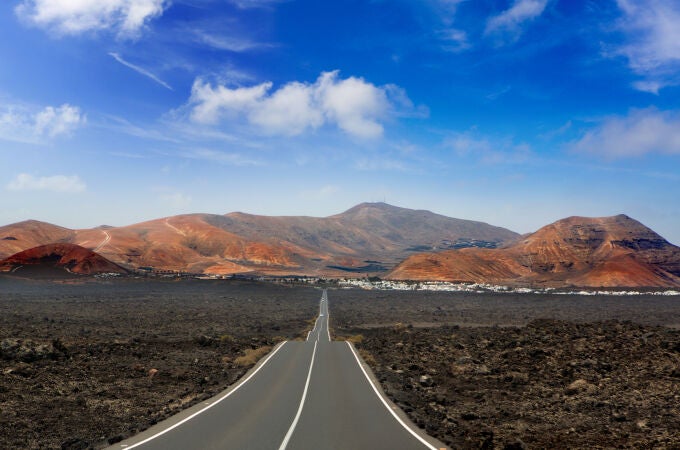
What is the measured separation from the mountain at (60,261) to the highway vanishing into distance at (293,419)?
12590cm

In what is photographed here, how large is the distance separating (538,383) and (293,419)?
46.8 feet

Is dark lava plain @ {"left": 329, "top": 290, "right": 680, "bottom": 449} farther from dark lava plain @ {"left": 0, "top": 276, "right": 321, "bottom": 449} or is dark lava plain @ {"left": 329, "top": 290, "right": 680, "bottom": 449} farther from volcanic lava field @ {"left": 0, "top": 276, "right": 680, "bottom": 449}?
dark lava plain @ {"left": 0, "top": 276, "right": 321, "bottom": 449}

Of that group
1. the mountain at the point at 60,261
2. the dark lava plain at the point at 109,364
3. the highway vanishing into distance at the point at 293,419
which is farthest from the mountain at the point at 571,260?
the highway vanishing into distance at the point at 293,419

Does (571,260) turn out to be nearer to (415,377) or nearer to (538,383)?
(538,383)

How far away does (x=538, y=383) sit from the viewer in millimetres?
23531

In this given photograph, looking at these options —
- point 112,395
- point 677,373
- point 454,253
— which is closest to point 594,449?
point 677,373

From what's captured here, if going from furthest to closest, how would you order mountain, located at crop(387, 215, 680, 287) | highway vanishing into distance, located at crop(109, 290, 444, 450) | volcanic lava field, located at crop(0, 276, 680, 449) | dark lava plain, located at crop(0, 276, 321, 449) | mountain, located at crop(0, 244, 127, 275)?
mountain, located at crop(387, 215, 680, 287) → mountain, located at crop(0, 244, 127, 275) → dark lava plain, located at crop(0, 276, 321, 449) → volcanic lava field, located at crop(0, 276, 680, 449) → highway vanishing into distance, located at crop(109, 290, 444, 450)

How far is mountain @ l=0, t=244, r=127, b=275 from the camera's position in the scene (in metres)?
125

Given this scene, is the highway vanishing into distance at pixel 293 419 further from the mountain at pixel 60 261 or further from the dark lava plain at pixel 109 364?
the mountain at pixel 60 261

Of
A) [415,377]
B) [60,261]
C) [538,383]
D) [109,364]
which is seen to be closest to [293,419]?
[415,377]

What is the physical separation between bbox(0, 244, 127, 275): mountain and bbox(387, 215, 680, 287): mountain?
100 meters

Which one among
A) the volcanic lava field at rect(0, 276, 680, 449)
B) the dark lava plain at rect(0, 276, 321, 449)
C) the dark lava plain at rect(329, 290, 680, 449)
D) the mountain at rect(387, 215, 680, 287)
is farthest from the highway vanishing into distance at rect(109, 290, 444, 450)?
the mountain at rect(387, 215, 680, 287)

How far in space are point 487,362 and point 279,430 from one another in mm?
19257

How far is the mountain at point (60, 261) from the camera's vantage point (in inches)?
4926
